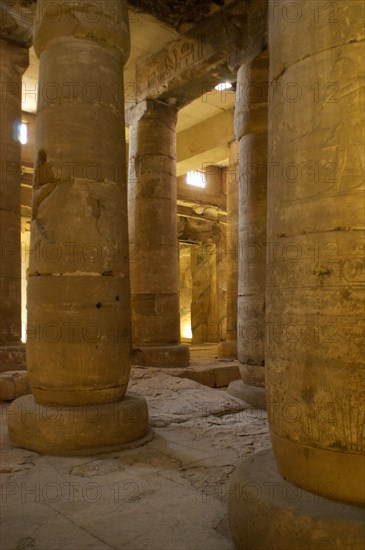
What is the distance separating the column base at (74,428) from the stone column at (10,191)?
3.35 meters

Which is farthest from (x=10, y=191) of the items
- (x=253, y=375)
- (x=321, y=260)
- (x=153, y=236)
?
(x=321, y=260)

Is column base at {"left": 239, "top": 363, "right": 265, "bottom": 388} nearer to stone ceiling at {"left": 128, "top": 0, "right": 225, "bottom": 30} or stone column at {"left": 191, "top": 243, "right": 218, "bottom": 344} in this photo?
stone ceiling at {"left": 128, "top": 0, "right": 225, "bottom": 30}

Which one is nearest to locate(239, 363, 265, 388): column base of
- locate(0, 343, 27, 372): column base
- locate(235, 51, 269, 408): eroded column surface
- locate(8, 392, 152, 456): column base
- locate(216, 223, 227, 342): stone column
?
locate(235, 51, 269, 408): eroded column surface

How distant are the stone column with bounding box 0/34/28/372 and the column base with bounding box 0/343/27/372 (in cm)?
3

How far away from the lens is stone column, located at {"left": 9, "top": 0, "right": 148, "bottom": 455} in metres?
4.65

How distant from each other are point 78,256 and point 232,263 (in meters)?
8.04

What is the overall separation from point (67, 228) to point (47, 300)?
74cm

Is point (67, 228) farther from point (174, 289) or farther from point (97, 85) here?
point (174, 289)

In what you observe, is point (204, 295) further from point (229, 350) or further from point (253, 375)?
point (253, 375)

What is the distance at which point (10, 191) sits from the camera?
830cm

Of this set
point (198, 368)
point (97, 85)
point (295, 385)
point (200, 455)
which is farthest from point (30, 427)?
point (198, 368)

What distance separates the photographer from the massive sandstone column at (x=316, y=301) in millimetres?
2348

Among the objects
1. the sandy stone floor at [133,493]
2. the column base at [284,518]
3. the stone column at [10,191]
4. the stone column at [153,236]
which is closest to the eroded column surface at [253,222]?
the sandy stone floor at [133,493]

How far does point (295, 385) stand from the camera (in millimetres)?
2541
